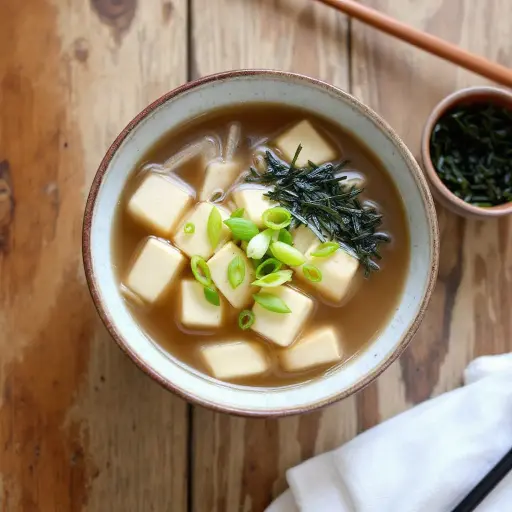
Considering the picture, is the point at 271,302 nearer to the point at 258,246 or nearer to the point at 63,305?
the point at 258,246

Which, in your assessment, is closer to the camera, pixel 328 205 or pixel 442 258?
pixel 328 205

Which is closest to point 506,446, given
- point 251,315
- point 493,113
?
point 251,315

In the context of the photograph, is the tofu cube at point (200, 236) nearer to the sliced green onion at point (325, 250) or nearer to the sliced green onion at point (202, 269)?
the sliced green onion at point (202, 269)

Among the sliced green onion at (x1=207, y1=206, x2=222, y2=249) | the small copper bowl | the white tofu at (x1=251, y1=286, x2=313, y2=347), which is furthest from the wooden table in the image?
the sliced green onion at (x1=207, y1=206, x2=222, y2=249)

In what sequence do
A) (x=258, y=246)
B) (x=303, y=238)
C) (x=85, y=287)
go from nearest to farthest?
(x=258, y=246)
(x=303, y=238)
(x=85, y=287)

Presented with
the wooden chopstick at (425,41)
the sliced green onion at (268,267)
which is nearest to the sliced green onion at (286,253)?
the sliced green onion at (268,267)

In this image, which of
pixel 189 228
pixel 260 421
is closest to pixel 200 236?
pixel 189 228

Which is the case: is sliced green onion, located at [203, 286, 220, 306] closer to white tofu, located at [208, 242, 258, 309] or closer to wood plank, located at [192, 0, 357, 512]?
white tofu, located at [208, 242, 258, 309]
